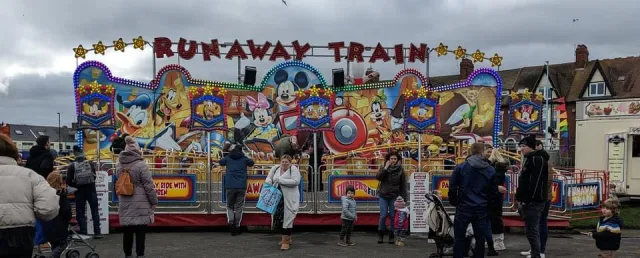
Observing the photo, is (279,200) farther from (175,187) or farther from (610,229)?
(610,229)

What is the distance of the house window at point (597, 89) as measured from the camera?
38.8 meters

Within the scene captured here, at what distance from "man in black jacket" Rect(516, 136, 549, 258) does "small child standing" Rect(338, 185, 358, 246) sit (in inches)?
112

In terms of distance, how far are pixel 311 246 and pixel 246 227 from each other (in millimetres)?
2200

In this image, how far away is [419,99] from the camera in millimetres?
11062

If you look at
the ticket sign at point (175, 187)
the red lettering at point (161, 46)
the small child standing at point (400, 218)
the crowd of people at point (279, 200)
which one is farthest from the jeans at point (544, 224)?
the red lettering at point (161, 46)

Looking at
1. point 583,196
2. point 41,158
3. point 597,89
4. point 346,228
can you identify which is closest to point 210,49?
point 41,158

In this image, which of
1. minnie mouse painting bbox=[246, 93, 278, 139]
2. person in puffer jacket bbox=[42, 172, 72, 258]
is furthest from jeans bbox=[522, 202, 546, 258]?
minnie mouse painting bbox=[246, 93, 278, 139]

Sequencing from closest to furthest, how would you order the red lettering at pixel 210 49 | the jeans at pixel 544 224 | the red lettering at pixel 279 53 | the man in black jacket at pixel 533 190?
the man in black jacket at pixel 533 190 < the jeans at pixel 544 224 < the red lettering at pixel 210 49 < the red lettering at pixel 279 53

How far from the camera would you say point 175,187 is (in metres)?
11.0

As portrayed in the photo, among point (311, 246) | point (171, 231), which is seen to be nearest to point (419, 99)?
point (311, 246)

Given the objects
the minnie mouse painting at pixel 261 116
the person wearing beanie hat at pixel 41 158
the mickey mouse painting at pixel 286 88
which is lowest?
the person wearing beanie hat at pixel 41 158

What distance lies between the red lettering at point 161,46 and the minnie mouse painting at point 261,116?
3.06m

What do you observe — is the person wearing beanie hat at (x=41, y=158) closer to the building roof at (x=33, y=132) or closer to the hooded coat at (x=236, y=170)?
the hooded coat at (x=236, y=170)

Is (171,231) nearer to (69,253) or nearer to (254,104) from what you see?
(69,253)
